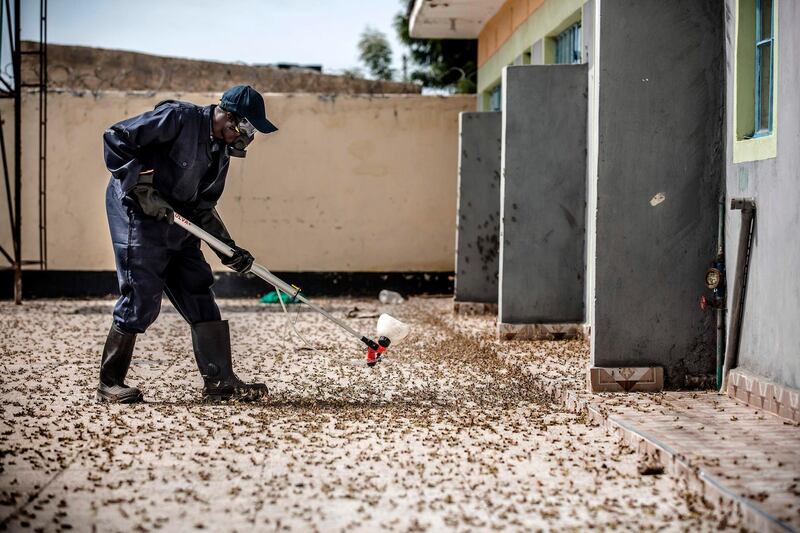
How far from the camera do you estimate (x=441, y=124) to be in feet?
49.4

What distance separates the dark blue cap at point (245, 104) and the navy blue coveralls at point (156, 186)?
0.20 m

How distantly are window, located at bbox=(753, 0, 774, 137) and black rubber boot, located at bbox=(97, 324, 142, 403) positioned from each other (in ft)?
13.3

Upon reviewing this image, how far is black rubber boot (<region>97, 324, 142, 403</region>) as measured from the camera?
645 centimetres

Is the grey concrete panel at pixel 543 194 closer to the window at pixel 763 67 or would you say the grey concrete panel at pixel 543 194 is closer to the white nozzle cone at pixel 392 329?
the white nozzle cone at pixel 392 329

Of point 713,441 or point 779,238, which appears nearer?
point 713,441

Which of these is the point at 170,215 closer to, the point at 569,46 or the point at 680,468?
the point at 680,468

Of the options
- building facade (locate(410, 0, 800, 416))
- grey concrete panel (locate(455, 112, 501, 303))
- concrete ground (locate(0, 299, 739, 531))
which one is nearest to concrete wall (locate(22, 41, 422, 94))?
grey concrete panel (locate(455, 112, 501, 303))

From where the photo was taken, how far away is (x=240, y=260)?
6719 mm

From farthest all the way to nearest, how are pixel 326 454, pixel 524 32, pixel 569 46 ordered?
pixel 524 32
pixel 569 46
pixel 326 454

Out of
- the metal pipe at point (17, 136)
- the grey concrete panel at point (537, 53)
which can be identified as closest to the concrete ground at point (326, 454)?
the grey concrete panel at point (537, 53)

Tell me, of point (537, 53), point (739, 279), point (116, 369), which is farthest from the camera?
point (537, 53)

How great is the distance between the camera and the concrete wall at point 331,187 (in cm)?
1474

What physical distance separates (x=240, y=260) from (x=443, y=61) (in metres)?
25.3

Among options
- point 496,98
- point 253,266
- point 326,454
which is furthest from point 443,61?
point 326,454
